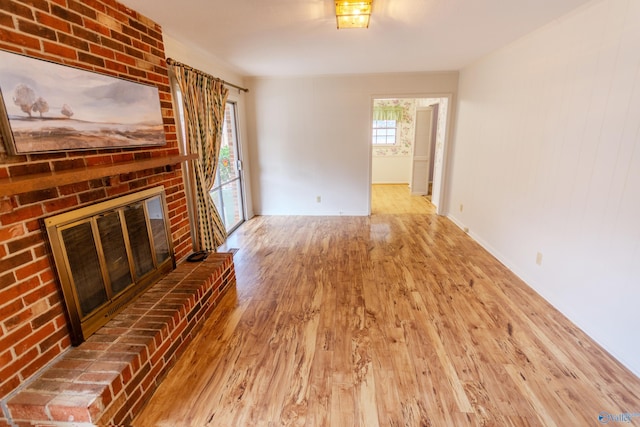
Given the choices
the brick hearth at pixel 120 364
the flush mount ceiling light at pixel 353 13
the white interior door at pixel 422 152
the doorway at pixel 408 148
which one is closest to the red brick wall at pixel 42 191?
the brick hearth at pixel 120 364

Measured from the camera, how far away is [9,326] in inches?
51.0

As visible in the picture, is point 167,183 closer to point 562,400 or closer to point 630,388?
point 562,400

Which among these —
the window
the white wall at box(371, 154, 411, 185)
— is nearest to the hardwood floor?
the white wall at box(371, 154, 411, 185)

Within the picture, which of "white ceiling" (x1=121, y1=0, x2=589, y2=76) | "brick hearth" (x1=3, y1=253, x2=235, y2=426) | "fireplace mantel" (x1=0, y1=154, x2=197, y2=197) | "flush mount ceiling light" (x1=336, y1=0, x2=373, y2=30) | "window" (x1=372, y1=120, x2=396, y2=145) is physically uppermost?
"white ceiling" (x1=121, y1=0, x2=589, y2=76)

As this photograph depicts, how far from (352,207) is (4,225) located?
4352 mm

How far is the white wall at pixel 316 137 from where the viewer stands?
15.2 ft

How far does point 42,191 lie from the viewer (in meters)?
1.45

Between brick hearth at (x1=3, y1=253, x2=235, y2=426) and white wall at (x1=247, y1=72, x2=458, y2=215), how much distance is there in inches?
121

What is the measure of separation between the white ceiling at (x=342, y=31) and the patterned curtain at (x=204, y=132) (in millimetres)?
341

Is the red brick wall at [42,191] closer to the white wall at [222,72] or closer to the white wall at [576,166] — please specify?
the white wall at [222,72]

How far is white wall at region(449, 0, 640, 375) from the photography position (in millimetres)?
1802

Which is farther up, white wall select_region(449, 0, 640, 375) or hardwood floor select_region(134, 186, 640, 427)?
white wall select_region(449, 0, 640, 375)

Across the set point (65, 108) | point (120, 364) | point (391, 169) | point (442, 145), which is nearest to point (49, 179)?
point (65, 108)

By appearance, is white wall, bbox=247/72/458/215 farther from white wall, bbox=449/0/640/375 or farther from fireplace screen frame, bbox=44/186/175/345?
fireplace screen frame, bbox=44/186/175/345
